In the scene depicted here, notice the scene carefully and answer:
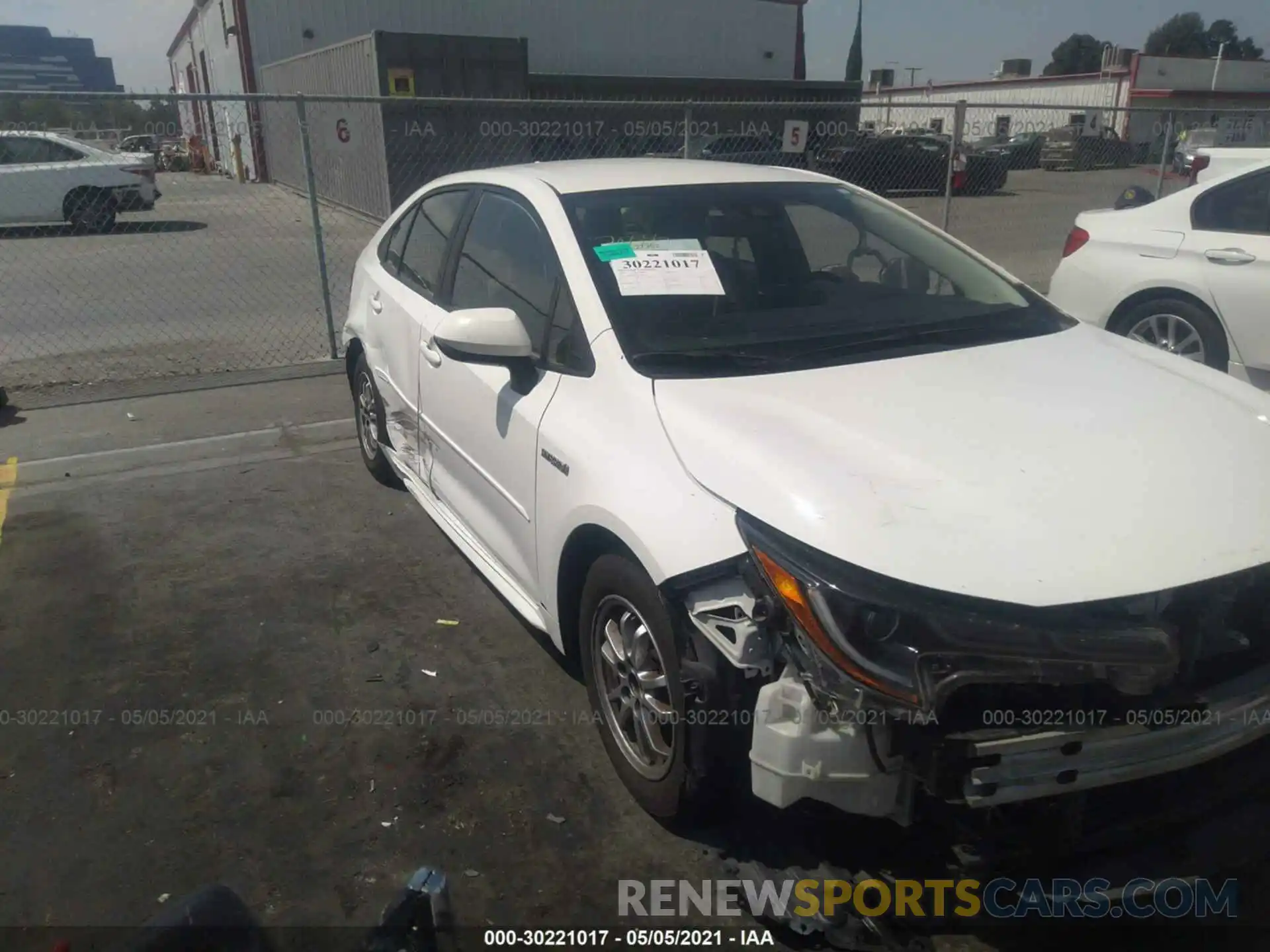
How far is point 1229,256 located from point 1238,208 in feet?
1.13

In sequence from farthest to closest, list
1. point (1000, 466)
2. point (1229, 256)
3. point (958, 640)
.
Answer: point (1229, 256)
point (1000, 466)
point (958, 640)

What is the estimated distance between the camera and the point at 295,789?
2980 mm

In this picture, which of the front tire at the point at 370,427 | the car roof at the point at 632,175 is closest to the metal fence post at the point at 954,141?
the car roof at the point at 632,175

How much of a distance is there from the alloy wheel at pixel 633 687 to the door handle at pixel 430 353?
150 centimetres

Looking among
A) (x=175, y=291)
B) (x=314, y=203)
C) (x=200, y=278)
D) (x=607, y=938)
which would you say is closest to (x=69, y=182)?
(x=200, y=278)

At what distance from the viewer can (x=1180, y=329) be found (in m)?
6.07

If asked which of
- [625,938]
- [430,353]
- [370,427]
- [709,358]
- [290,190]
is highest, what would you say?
[709,358]

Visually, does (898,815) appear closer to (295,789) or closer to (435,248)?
(295,789)

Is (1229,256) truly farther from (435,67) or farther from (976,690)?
(435,67)

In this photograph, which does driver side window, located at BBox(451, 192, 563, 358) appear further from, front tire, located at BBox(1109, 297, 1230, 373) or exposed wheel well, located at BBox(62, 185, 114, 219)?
exposed wheel well, located at BBox(62, 185, 114, 219)

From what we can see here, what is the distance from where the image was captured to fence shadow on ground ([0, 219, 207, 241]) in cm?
1552

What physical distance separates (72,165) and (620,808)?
16.3 metres

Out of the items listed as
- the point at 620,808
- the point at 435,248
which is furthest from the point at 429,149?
the point at 620,808

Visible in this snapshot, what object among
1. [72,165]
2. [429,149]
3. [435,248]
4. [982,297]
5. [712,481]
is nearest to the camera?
[712,481]
